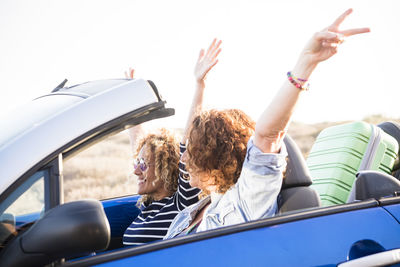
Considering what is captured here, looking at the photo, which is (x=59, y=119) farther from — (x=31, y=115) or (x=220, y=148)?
(x=220, y=148)

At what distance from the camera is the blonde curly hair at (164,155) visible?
3.01m

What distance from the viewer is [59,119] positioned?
5.09ft

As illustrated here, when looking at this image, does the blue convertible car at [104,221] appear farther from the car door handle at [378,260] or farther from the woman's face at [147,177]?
the woman's face at [147,177]

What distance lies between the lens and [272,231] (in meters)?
1.71

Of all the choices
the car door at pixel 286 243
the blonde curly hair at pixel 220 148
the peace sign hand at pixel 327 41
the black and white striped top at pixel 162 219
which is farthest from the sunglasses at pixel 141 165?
the peace sign hand at pixel 327 41

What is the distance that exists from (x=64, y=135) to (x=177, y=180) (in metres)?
1.61

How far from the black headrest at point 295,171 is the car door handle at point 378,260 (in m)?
0.62

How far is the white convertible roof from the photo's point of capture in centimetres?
146

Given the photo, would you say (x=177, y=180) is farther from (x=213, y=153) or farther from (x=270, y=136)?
(x=270, y=136)

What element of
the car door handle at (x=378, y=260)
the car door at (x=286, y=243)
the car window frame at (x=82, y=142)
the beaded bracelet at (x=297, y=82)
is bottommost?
the car door handle at (x=378, y=260)

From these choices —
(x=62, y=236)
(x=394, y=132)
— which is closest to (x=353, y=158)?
(x=394, y=132)

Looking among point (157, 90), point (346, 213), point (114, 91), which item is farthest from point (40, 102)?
point (346, 213)

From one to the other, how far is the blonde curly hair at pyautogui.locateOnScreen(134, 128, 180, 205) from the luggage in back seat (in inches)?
37.9

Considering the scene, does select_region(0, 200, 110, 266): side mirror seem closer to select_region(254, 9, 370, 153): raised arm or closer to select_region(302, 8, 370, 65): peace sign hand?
select_region(254, 9, 370, 153): raised arm
